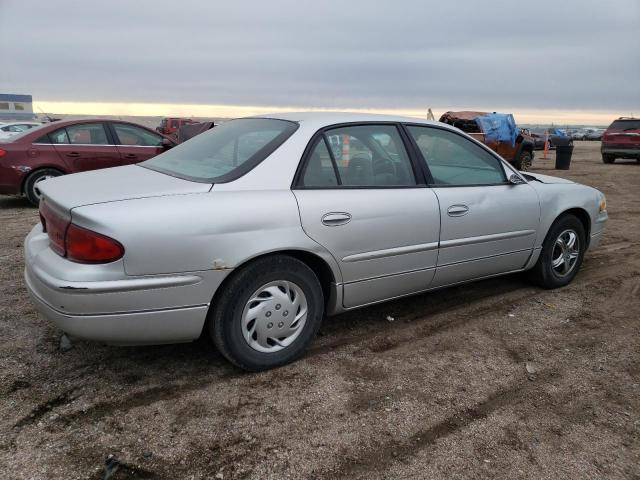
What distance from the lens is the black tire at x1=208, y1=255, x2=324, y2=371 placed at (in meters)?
2.84

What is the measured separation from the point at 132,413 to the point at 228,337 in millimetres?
611

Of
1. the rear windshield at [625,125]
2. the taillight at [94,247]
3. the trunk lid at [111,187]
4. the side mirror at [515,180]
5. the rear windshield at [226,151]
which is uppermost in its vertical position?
the rear windshield at [625,125]

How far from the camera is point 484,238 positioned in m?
3.91

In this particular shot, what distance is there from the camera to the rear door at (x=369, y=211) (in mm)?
3125

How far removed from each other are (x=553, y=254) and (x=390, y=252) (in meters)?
2.01

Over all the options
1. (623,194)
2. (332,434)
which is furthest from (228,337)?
(623,194)

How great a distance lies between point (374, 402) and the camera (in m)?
2.81

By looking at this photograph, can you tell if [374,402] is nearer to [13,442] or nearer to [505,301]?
[13,442]

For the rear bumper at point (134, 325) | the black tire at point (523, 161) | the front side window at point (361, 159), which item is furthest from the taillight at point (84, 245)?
the black tire at point (523, 161)

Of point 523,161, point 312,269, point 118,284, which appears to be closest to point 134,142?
point 312,269

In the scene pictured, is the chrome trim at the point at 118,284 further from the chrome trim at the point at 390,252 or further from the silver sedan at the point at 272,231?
the chrome trim at the point at 390,252

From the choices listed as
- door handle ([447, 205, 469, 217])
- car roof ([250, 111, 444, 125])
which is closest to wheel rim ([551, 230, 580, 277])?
door handle ([447, 205, 469, 217])

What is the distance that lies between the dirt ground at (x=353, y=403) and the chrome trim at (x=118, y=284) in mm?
645

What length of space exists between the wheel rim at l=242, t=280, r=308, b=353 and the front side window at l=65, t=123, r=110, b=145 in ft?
21.7
